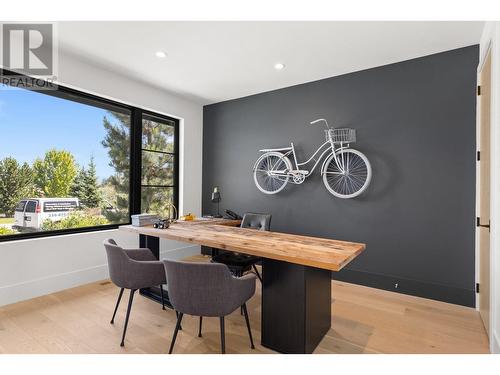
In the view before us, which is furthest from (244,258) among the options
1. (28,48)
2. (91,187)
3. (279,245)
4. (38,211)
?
(28,48)

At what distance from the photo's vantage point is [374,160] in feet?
10.4

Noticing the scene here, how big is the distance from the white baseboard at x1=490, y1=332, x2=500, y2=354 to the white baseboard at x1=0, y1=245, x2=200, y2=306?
3.97 metres

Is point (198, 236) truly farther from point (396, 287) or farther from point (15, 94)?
point (15, 94)

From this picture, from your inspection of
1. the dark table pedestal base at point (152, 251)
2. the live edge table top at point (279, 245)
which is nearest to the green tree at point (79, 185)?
the dark table pedestal base at point (152, 251)

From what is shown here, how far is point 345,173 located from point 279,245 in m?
1.78

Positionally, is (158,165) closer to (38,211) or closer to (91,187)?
(91,187)

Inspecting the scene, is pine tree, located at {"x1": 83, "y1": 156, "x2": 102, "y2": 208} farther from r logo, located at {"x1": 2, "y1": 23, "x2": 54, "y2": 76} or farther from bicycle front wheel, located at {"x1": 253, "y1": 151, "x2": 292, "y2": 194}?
bicycle front wheel, located at {"x1": 253, "y1": 151, "x2": 292, "y2": 194}

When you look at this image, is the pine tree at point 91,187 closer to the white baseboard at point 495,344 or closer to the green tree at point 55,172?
the green tree at point 55,172

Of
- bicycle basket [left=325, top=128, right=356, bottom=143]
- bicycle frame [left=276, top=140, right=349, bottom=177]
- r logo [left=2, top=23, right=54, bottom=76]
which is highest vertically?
r logo [left=2, top=23, right=54, bottom=76]

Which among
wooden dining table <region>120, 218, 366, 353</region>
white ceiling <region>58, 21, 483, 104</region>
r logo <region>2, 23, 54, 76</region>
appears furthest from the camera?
r logo <region>2, 23, 54, 76</region>

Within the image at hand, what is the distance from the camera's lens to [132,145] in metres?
3.86

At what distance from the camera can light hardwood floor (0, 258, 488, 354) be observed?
1962mm

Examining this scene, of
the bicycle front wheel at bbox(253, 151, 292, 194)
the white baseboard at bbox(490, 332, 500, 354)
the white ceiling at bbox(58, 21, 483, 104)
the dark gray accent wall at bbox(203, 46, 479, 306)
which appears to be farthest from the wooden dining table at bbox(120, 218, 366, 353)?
the white ceiling at bbox(58, 21, 483, 104)

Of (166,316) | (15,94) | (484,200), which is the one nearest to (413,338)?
(484,200)
